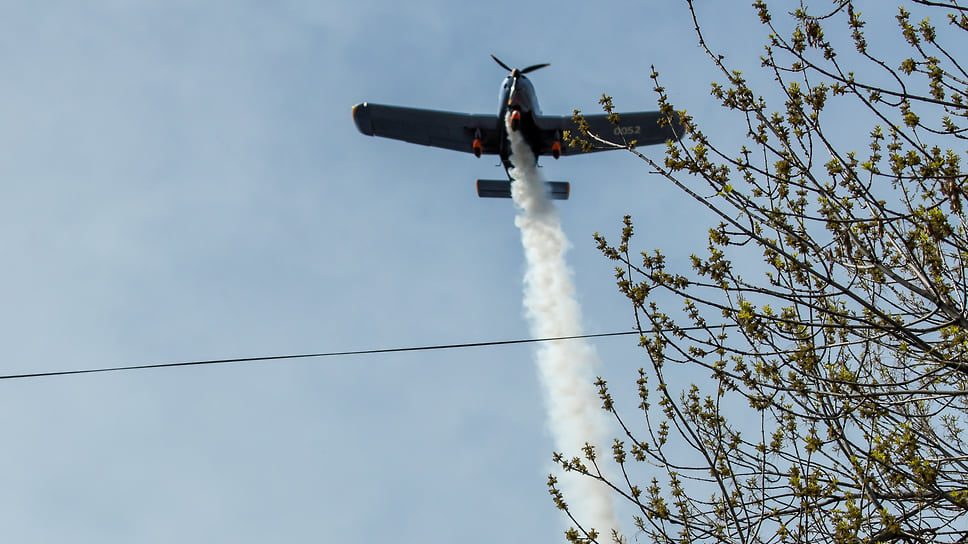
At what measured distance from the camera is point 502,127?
28656 mm

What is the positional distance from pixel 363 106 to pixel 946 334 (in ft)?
89.1

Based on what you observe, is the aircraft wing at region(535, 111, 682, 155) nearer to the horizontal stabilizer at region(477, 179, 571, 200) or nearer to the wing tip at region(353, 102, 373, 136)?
the horizontal stabilizer at region(477, 179, 571, 200)

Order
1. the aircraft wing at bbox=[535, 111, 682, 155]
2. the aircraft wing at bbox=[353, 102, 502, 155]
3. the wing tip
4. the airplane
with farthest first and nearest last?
the wing tip
the aircraft wing at bbox=[353, 102, 502, 155]
the aircraft wing at bbox=[535, 111, 682, 155]
the airplane

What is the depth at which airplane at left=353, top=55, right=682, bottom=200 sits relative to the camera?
27.9 meters

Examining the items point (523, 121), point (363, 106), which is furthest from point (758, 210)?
point (363, 106)

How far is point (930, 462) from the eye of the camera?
582cm

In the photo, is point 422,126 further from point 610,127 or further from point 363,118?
point 610,127

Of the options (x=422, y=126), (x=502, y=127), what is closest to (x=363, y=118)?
(x=422, y=126)

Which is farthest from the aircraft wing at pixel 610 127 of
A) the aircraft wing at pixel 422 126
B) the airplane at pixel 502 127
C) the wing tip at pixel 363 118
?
the wing tip at pixel 363 118

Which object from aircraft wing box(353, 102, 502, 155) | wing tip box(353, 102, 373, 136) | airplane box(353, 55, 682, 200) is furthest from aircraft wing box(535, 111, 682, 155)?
wing tip box(353, 102, 373, 136)

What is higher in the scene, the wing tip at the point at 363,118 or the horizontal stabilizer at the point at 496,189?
the wing tip at the point at 363,118

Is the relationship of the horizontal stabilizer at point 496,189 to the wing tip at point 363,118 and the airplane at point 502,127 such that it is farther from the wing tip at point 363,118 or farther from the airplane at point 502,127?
the wing tip at point 363,118

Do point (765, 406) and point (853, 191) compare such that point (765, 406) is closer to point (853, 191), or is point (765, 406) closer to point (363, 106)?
point (853, 191)

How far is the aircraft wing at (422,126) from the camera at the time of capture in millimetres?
30203
